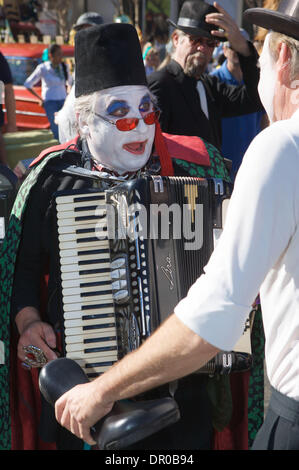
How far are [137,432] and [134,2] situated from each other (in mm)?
20189

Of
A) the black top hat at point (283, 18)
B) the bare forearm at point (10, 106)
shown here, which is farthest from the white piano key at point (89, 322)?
the bare forearm at point (10, 106)

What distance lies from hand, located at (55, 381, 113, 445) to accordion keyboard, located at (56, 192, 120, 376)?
0.59 m

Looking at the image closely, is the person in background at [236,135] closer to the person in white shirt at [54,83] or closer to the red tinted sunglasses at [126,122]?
the red tinted sunglasses at [126,122]

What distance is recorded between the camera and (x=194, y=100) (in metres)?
4.33

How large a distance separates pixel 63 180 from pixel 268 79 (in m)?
1.10

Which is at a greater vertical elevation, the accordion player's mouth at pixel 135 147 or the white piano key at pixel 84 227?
the accordion player's mouth at pixel 135 147

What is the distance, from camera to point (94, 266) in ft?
7.09

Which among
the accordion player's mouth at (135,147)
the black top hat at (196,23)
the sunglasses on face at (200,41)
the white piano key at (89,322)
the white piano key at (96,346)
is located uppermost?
the black top hat at (196,23)

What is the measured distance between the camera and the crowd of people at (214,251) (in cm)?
128

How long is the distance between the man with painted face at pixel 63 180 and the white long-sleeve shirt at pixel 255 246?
97 centimetres

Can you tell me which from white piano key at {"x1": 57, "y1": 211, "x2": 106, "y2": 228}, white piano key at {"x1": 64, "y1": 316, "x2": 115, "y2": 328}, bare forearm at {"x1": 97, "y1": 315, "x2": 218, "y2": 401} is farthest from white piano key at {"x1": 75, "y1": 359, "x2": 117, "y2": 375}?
bare forearm at {"x1": 97, "y1": 315, "x2": 218, "y2": 401}

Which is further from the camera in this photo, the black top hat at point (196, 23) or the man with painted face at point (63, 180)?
the black top hat at point (196, 23)

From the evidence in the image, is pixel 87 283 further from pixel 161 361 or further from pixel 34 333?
pixel 161 361
